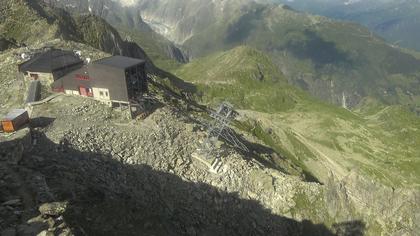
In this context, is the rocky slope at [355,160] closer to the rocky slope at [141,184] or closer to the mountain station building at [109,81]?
the rocky slope at [141,184]

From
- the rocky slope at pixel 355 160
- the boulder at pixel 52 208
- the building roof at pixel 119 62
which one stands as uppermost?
the building roof at pixel 119 62

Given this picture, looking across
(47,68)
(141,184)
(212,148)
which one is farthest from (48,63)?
(212,148)

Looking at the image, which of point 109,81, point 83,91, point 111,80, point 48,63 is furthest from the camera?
point 48,63

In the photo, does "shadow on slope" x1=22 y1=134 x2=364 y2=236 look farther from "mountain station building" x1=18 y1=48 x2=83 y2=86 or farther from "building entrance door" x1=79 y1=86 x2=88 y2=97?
"mountain station building" x1=18 y1=48 x2=83 y2=86

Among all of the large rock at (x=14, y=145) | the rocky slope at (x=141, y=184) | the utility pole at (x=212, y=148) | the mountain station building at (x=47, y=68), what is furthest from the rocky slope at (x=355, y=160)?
the mountain station building at (x=47, y=68)

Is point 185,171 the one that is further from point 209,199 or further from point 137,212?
point 137,212

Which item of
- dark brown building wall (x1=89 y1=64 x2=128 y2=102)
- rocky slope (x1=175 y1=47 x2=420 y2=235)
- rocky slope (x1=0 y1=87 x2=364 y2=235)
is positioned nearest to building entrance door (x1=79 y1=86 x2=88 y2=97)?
rocky slope (x1=0 y1=87 x2=364 y2=235)

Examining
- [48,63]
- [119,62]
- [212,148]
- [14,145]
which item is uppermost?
[119,62]

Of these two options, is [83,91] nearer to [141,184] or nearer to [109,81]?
[109,81]
